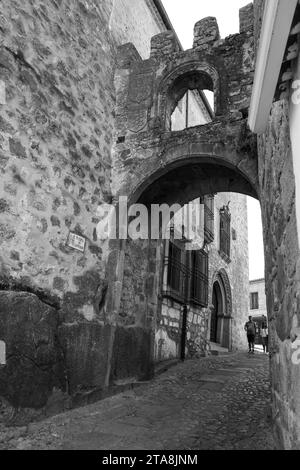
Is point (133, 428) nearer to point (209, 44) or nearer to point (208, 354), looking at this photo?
point (209, 44)

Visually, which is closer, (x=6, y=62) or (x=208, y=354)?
(x=6, y=62)

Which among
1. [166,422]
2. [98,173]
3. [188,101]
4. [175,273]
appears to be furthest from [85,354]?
[188,101]

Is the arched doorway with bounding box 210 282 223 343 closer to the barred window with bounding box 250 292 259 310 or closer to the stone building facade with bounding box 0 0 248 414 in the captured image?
the stone building facade with bounding box 0 0 248 414

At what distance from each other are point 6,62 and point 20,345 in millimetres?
2467

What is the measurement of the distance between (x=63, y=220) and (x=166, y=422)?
212cm

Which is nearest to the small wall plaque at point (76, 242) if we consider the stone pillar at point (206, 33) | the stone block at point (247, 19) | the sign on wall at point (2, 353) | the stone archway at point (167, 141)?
the stone archway at point (167, 141)

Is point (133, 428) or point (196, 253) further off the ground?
point (196, 253)

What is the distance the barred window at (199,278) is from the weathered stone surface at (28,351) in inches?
169

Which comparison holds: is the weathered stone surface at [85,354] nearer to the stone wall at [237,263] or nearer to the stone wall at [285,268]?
the stone wall at [285,268]

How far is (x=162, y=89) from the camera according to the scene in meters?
5.16

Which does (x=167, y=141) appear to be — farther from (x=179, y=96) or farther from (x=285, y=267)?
(x=285, y=267)

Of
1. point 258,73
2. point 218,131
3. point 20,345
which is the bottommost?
point 20,345
